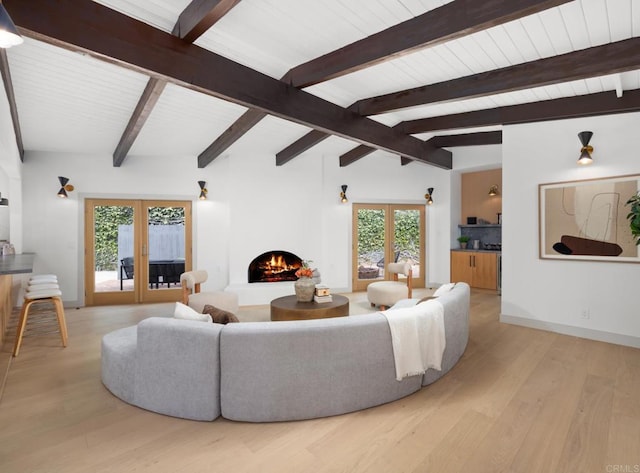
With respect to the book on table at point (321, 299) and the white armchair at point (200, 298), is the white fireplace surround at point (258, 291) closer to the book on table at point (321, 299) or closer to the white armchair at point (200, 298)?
the white armchair at point (200, 298)

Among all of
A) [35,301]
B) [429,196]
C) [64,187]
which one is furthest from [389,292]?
[64,187]

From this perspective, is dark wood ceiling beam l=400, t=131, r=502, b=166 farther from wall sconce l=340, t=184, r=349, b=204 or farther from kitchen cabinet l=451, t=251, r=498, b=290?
kitchen cabinet l=451, t=251, r=498, b=290

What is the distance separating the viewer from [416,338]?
107 inches

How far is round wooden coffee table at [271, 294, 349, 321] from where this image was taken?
4133 millimetres

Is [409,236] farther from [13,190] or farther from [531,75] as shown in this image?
[13,190]

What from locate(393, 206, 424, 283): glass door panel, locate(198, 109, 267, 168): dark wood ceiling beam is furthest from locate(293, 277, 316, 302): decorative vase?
locate(393, 206, 424, 283): glass door panel

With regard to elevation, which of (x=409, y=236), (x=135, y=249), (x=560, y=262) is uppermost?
(x=409, y=236)

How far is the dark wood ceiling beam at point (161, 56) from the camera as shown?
7.60 ft

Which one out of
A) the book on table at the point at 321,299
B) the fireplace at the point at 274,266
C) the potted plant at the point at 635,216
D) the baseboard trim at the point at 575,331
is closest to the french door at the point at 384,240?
the fireplace at the point at 274,266

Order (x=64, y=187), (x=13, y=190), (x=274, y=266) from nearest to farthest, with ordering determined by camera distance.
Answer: (x=13, y=190)
(x=64, y=187)
(x=274, y=266)

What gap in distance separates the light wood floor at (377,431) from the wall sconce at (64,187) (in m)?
3.42

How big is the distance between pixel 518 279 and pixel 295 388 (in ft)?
12.4

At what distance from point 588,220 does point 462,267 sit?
3.41 m

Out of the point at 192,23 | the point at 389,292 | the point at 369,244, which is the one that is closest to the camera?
the point at 192,23
